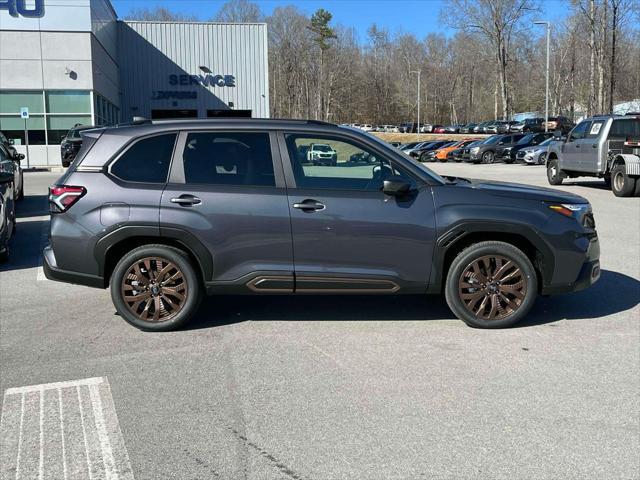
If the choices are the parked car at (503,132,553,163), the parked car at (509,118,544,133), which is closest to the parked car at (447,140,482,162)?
the parked car at (503,132,553,163)

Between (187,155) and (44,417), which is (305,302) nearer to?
(187,155)

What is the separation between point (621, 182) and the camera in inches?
651

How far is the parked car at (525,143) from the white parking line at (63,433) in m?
33.6

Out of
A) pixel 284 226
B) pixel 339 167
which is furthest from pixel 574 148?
pixel 284 226

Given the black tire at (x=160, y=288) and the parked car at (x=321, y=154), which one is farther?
the parked car at (x=321, y=154)

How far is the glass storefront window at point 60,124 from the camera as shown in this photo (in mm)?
31125

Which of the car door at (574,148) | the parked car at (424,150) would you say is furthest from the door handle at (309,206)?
the parked car at (424,150)

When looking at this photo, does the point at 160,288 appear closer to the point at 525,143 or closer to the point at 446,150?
the point at 525,143

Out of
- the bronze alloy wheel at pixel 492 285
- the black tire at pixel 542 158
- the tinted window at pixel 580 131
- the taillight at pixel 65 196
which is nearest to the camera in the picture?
the taillight at pixel 65 196

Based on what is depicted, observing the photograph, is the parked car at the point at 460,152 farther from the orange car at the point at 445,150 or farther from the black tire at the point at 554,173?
the black tire at the point at 554,173

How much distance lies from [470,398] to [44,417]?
8.78 ft

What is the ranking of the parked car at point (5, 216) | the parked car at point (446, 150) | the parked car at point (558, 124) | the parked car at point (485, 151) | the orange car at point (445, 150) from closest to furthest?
the parked car at point (5, 216) < the parked car at point (485, 151) < the parked car at point (446, 150) < the orange car at point (445, 150) < the parked car at point (558, 124)

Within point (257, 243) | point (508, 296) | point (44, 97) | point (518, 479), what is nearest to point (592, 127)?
point (508, 296)

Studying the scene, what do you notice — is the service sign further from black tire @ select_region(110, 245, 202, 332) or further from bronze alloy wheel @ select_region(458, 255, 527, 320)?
bronze alloy wheel @ select_region(458, 255, 527, 320)
